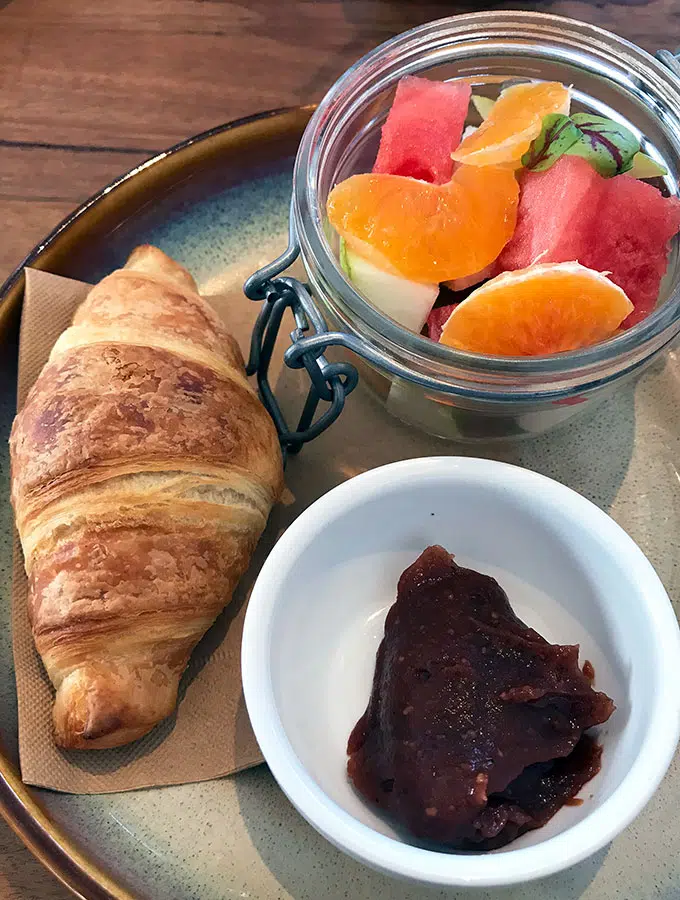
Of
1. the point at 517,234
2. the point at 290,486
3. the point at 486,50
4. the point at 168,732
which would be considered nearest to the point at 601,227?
the point at 517,234

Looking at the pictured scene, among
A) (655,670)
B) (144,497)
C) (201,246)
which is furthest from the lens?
(201,246)

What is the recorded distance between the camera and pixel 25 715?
846 millimetres

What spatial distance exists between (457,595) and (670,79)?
0.70 m

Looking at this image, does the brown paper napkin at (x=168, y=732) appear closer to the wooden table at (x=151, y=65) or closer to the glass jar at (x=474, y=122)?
the glass jar at (x=474, y=122)

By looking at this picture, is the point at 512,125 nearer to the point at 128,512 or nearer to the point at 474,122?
the point at 474,122

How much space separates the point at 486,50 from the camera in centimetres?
104

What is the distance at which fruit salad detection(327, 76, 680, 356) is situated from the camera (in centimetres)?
79

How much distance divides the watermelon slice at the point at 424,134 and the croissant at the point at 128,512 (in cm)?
34

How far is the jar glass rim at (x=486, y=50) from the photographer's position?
2.58ft

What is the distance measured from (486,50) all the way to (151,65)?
2.17ft

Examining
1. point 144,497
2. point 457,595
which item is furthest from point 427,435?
point 144,497

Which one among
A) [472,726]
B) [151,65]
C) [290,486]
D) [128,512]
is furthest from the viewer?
[151,65]

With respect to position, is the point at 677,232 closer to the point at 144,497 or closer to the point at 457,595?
the point at 457,595

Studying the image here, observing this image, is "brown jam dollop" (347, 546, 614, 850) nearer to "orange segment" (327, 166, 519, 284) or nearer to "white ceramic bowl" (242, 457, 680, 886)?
"white ceramic bowl" (242, 457, 680, 886)
